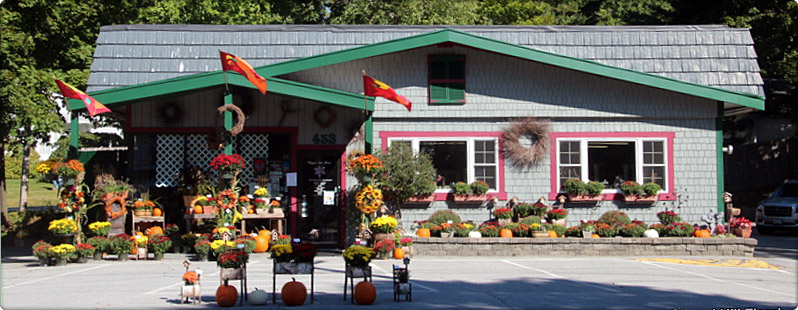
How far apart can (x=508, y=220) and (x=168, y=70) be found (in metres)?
8.46

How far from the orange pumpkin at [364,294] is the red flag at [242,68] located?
631cm

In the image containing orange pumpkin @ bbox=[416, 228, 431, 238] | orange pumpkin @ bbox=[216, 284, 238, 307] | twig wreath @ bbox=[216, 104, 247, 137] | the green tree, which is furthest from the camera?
the green tree

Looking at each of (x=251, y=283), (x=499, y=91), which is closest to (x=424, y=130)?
(x=499, y=91)

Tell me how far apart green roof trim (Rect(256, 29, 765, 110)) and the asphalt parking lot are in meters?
3.78

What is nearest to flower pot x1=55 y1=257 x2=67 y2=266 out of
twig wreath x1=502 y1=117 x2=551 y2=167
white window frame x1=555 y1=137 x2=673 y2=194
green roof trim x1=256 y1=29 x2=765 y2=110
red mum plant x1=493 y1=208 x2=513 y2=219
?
green roof trim x1=256 y1=29 x2=765 y2=110

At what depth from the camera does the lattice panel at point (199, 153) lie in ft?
57.0

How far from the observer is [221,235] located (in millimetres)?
14320

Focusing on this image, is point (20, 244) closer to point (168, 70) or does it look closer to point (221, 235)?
point (168, 70)

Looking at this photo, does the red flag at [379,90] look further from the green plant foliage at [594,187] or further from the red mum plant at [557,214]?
the green plant foliage at [594,187]

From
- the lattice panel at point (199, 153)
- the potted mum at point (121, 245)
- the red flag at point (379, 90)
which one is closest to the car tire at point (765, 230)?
the red flag at point (379, 90)

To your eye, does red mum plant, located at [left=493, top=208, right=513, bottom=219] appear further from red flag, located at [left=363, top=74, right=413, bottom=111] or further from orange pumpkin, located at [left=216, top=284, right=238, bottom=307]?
orange pumpkin, located at [left=216, top=284, right=238, bottom=307]

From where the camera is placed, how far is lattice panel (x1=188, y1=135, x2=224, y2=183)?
17359mm

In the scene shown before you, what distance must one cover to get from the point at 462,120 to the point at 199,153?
5.99 metres

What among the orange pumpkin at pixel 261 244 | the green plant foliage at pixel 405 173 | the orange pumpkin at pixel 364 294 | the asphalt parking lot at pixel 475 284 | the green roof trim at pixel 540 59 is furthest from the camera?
the green plant foliage at pixel 405 173
